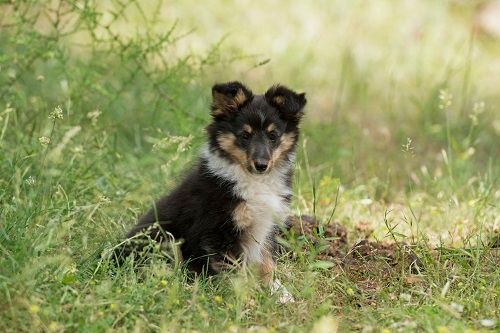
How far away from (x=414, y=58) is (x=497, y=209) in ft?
18.1

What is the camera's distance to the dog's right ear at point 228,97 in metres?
5.89

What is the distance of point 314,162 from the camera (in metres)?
8.92

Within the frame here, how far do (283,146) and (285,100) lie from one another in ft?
1.01

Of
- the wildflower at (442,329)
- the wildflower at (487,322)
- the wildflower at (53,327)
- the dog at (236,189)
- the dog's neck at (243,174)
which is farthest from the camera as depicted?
the dog's neck at (243,174)

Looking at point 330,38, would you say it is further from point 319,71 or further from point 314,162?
point 314,162

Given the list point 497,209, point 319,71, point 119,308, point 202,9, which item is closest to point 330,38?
point 319,71

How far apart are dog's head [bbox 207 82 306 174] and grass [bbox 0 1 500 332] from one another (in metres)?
0.31

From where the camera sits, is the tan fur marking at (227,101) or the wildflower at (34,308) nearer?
the wildflower at (34,308)

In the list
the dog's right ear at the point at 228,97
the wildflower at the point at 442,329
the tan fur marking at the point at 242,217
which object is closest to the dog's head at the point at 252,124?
the dog's right ear at the point at 228,97

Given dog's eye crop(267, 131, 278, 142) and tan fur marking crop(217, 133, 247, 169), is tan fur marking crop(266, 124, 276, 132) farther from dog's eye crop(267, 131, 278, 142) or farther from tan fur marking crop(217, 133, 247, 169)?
tan fur marking crop(217, 133, 247, 169)

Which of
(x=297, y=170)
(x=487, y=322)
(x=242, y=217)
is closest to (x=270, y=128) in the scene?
(x=242, y=217)

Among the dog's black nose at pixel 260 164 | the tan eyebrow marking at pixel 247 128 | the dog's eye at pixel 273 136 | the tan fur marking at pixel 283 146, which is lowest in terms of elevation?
the dog's black nose at pixel 260 164

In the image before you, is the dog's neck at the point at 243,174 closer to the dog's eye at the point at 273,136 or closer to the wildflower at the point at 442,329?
the dog's eye at the point at 273,136

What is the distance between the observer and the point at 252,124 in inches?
233
